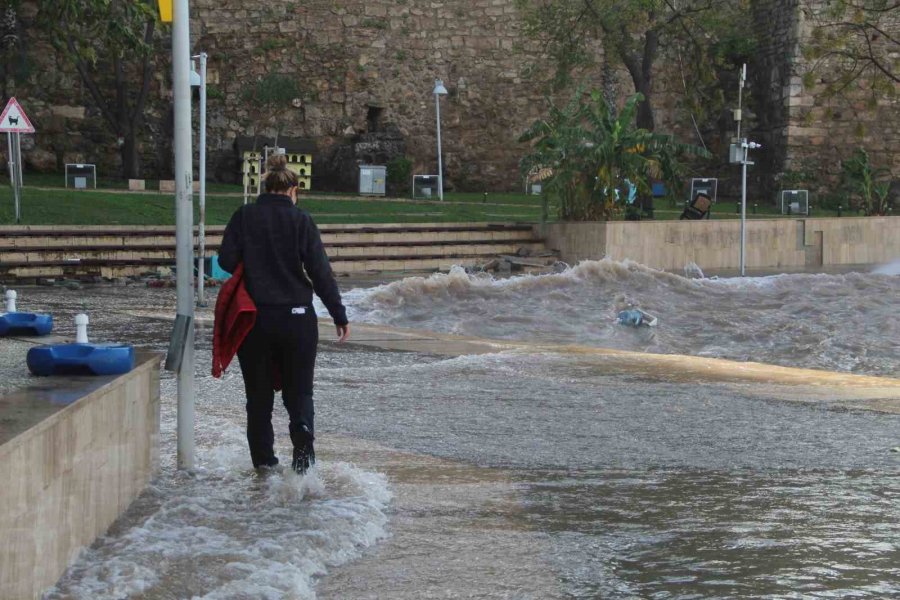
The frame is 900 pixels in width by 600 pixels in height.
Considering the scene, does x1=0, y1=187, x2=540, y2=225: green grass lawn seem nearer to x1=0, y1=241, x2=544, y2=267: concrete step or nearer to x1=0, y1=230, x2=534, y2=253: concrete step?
x1=0, y1=230, x2=534, y2=253: concrete step

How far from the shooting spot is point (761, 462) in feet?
21.1

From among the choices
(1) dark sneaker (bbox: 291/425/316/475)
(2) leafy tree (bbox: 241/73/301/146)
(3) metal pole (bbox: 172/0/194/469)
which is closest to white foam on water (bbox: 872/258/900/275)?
(2) leafy tree (bbox: 241/73/301/146)

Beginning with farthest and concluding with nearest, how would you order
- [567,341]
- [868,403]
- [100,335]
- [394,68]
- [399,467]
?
[394,68], [567,341], [100,335], [868,403], [399,467]

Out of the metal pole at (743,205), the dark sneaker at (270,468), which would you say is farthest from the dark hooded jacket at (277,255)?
the metal pole at (743,205)

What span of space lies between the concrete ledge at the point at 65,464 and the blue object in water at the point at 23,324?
3.97ft

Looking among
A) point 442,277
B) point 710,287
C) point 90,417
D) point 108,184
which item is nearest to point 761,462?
point 90,417

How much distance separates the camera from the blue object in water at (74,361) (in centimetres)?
489

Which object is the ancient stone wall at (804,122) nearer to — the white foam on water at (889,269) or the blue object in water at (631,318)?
the white foam on water at (889,269)

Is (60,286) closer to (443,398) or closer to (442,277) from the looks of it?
(442,277)

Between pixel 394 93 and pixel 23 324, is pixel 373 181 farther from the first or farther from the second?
pixel 23 324

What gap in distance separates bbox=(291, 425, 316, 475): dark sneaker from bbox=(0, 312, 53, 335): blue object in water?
1.48m

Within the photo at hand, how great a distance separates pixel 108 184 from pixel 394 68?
318 inches

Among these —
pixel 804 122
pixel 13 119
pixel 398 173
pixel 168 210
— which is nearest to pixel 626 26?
pixel 398 173

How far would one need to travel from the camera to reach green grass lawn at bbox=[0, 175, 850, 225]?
21.2m
